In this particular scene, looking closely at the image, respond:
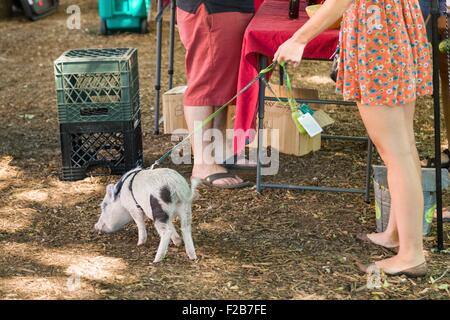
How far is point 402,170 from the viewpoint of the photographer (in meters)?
3.21

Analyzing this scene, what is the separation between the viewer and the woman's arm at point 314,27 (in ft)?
9.91

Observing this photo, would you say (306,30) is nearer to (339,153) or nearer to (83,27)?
(339,153)

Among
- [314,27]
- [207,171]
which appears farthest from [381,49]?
[207,171]

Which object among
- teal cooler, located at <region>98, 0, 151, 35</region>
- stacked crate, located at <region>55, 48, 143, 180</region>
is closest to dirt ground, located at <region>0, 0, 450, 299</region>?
stacked crate, located at <region>55, 48, 143, 180</region>

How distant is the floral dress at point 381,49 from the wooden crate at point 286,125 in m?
1.90

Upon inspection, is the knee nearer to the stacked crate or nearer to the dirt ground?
the dirt ground

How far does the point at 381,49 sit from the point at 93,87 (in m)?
2.14

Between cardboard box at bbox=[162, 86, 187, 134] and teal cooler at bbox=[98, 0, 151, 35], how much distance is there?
3.75m

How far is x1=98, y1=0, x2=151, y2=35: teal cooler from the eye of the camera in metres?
8.95

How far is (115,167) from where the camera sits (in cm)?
479

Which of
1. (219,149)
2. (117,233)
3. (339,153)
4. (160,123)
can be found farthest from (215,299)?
(160,123)

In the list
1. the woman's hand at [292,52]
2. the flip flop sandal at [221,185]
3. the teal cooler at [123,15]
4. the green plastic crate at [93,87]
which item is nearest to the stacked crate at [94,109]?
the green plastic crate at [93,87]

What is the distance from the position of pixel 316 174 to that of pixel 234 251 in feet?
4.29

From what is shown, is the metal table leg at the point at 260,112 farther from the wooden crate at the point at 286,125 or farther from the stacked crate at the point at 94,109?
the stacked crate at the point at 94,109
